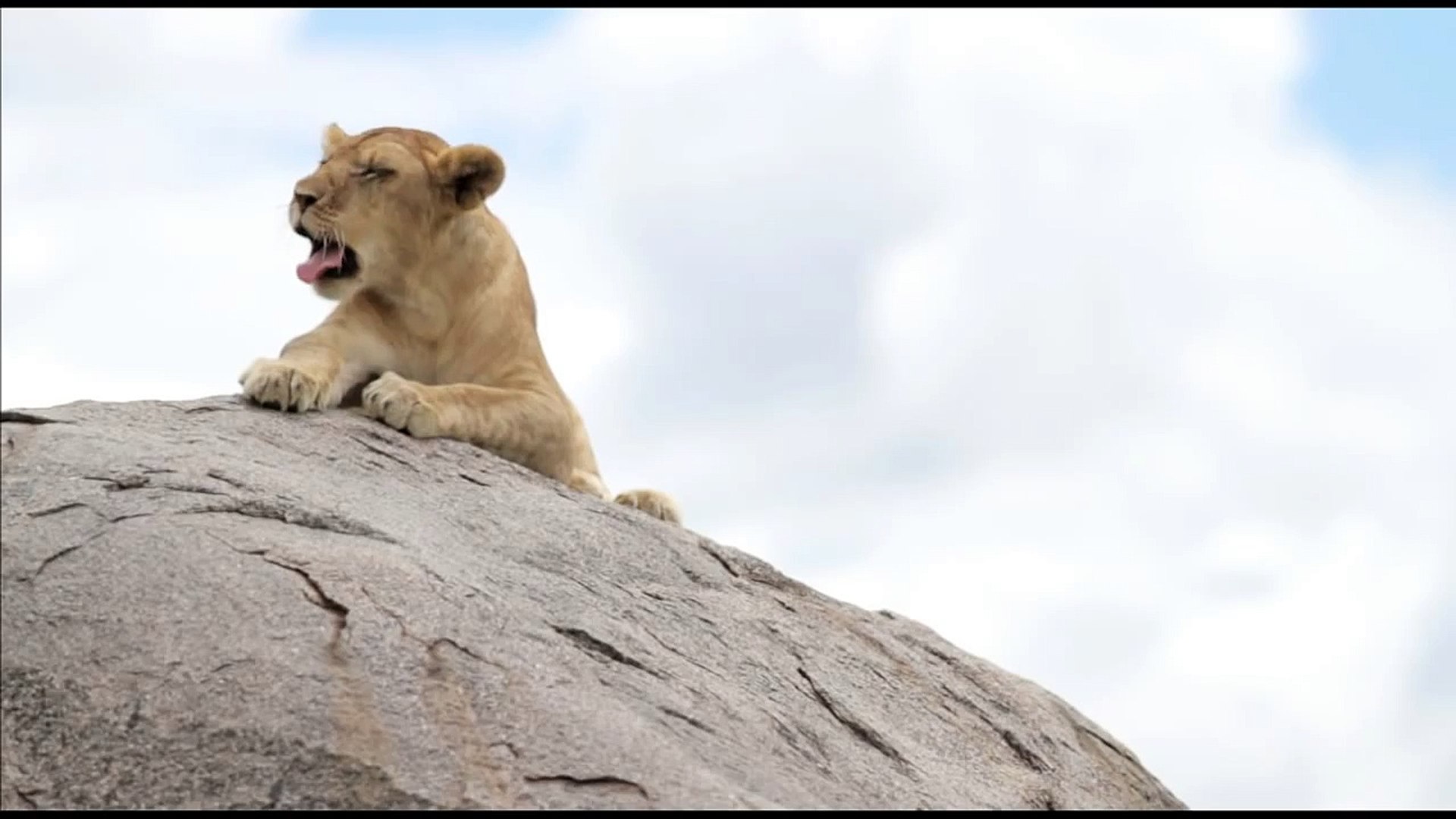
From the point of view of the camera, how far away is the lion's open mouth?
8383 millimetres

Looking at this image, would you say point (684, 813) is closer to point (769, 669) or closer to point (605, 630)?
point (605, 630)

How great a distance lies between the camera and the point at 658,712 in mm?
6168

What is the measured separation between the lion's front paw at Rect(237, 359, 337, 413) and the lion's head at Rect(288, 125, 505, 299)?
0.63 metres

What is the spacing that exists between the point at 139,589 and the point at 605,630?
147cm

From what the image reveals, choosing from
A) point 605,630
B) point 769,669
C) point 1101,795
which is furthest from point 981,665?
point 605,630

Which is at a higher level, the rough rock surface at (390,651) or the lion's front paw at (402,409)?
the lion's front paw at (402,409)

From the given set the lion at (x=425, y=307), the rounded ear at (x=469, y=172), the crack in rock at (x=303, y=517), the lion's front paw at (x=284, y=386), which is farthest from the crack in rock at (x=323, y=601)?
the rounded ear at (x=469, y=172)

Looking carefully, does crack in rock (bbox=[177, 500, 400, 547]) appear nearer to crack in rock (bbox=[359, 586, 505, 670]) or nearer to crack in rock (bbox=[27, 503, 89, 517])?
crack in rock (bbox=[27, 503, 89, 517])

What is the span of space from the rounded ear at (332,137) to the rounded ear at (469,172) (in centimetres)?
45

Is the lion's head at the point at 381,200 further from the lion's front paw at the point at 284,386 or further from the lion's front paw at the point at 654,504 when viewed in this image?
the lion's front paw at the point at 654,504

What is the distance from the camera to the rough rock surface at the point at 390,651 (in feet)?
18.1

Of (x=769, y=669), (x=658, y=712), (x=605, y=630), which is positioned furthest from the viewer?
(x=769, y=669)

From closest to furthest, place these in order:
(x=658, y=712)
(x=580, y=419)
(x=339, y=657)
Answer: (x=339, y=657) → (x=658, y=712) → (x=580, y=419)

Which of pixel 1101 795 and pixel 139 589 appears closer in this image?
pixel 139 589
